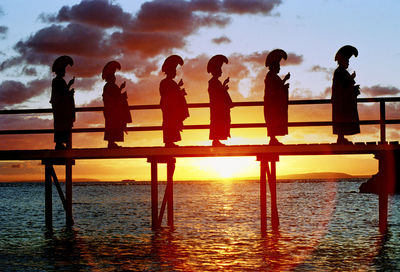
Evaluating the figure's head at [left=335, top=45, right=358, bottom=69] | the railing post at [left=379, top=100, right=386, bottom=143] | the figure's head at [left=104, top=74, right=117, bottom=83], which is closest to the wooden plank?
the railing post at [left=379, top=100, right=386, bottom=143]

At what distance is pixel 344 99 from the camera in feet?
47.1

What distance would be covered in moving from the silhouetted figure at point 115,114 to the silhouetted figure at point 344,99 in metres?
4.85

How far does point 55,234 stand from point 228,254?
24.9 feet

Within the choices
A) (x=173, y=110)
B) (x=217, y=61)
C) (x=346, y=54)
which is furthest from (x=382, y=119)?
→ (x=173, y=110)

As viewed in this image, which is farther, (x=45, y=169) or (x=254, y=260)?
(x=45, y=169)

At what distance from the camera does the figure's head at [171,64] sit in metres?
14.8

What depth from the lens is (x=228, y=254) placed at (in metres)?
15.0

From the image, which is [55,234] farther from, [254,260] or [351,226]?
[351,226]

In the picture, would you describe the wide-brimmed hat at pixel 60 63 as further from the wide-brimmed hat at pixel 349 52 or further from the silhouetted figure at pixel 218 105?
the wide-brimmed hat at pixel 349 52

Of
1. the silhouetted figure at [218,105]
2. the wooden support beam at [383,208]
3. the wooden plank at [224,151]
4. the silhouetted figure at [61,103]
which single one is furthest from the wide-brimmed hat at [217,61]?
the wooden support beam at [383,208]

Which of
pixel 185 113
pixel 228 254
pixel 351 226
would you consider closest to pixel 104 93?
pixel 185 113

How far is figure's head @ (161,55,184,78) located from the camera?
14797mm

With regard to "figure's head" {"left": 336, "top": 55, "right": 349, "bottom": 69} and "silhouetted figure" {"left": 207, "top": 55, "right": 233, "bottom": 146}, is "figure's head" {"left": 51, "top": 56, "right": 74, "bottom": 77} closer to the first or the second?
"silhouetted figure" {"left": 207, "top": 55, "right": 233, "bottom": 146}

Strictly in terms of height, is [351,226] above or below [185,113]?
below
